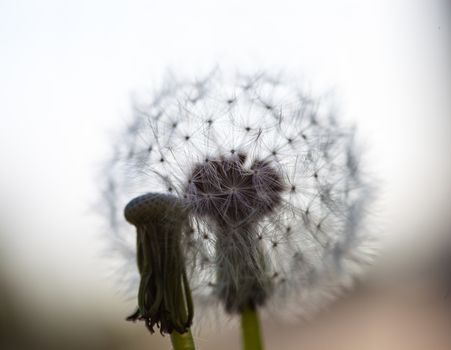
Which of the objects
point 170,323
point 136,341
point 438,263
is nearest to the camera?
point 170,323

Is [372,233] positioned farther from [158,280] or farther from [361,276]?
[158,280]

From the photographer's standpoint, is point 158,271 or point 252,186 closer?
point 158,271

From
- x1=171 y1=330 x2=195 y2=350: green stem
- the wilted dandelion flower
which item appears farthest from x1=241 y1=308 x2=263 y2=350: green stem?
x1=171 y1=330 x2=195 y2=350: green stem

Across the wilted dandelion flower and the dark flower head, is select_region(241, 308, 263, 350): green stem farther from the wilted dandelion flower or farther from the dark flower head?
the dark flower head

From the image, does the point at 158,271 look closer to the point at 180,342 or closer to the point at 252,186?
the point at 180,342

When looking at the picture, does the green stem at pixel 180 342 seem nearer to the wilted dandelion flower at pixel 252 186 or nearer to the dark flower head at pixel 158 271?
the dark flower head at pixel 158 271

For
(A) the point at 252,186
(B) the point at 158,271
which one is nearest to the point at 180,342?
(B) the point at 158,271

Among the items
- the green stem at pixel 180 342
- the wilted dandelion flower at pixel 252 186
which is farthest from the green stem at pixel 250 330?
the green stem at pixel 180 342

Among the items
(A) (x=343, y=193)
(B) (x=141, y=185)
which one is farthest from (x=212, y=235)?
(A) (x=343, y=193)
